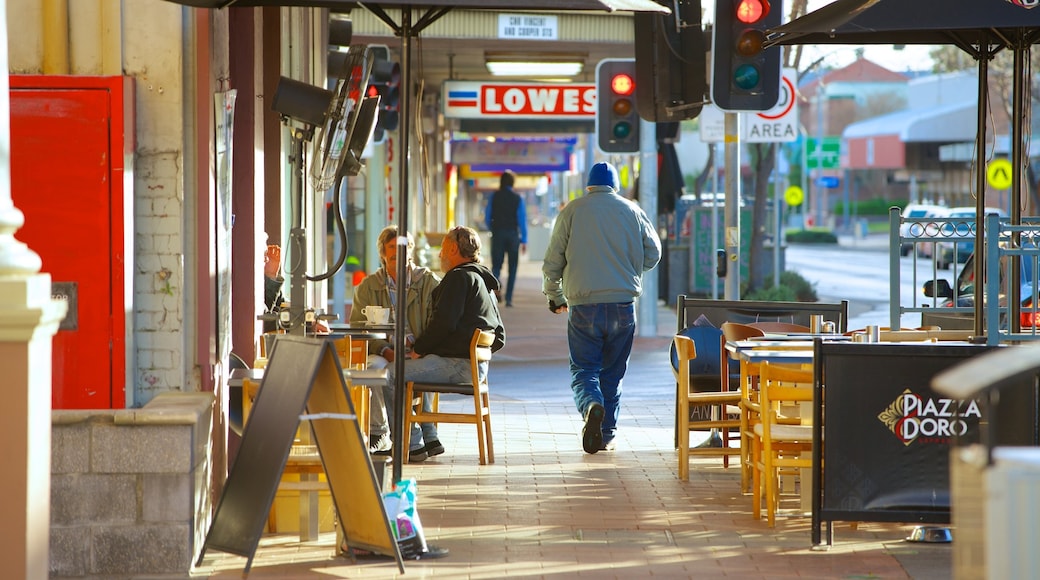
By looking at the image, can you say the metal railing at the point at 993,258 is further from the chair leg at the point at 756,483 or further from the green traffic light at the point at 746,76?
the green traffic light at the point at 746,76

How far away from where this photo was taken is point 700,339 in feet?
28.6

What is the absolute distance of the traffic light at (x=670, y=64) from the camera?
10.2m

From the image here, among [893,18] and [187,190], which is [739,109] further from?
[187,190]

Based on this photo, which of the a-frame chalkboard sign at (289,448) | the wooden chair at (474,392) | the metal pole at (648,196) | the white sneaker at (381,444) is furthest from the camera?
the metal pole at (648,196)

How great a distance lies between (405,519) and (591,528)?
1125 millimetres

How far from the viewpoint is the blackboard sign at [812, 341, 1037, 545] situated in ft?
19.5

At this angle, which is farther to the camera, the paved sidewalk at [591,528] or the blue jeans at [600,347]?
the blue jeans at [600,347]

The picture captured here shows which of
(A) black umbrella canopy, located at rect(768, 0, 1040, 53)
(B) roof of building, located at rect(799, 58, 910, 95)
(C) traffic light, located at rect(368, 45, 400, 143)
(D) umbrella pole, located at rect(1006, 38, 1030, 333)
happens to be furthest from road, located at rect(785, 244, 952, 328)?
(B) roof of building, located at rect(799, 58, 910, 95)

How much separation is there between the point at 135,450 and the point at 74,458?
0.24 m

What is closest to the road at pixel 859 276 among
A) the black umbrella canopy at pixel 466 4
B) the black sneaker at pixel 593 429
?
the black sneaker at pixel 593 429

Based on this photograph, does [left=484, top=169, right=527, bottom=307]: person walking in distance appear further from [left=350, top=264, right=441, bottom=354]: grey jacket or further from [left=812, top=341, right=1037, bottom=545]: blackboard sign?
[left=812, top=341, right=1037, bottom=545]: blackboard sign

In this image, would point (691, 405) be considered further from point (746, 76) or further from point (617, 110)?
point (617, 110)

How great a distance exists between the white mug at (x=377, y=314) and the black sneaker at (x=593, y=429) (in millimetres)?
1390

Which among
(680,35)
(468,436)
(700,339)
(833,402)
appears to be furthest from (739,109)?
(833,402)
